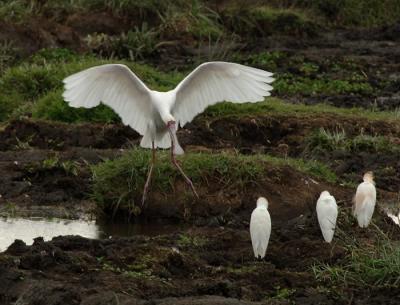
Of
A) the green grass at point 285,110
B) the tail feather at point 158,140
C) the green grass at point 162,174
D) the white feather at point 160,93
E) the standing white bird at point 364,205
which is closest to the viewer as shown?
the standing white bird at point 364,205

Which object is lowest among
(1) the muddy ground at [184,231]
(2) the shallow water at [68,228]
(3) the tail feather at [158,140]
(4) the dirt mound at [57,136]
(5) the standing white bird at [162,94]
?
(2) the shallow water at [68,228]

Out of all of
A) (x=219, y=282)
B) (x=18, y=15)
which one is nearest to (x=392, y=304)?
(x=219, y=282)

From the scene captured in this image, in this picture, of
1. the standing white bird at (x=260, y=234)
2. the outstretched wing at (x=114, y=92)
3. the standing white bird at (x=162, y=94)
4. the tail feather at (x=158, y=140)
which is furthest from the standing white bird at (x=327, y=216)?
the tail feather at (x=158, y=140)

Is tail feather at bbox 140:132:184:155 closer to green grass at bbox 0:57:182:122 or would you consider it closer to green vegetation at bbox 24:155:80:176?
green vegetation at bbox 24:155:80:176

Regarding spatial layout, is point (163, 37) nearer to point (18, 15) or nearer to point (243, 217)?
point (18, 15)

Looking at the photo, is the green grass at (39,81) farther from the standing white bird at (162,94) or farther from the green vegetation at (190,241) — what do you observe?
the green vegetation at (190,241)

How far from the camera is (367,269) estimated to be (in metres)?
8.80

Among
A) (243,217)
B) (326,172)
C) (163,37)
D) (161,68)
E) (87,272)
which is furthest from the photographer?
(163,37)

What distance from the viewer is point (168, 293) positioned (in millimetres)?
8562

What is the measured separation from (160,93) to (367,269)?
15.3ft

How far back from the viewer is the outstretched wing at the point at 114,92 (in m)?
12.2

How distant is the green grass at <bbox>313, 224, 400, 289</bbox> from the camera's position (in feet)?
28.4

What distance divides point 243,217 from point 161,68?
8430mm

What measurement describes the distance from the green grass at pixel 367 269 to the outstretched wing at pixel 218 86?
11.5ft
